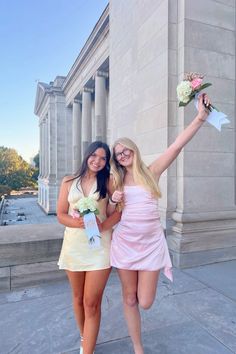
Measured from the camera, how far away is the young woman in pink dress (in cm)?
243

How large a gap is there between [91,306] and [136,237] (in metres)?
0.70

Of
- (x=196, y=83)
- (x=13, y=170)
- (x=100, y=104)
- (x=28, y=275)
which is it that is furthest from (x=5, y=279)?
(x=13, y=170)

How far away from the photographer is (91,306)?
2410mm

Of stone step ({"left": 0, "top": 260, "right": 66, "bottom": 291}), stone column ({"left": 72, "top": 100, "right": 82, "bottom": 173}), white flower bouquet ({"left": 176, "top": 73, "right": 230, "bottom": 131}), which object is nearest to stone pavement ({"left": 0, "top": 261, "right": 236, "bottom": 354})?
stone step ({"left": 0, "top": 260, "right": 66, "bottom": 291})

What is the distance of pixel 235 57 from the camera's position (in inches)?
219

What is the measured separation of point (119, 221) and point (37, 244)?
2286 millimetres

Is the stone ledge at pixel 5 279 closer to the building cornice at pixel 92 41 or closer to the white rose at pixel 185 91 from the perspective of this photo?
the white rose at pixel 185 91

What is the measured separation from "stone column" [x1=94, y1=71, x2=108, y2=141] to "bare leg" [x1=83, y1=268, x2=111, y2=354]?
1653cm

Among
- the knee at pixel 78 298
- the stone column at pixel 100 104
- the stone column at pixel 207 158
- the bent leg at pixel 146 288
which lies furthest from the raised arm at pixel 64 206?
the stone column at pixel 100 104

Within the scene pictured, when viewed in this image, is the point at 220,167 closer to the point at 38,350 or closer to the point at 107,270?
the point at 107,270

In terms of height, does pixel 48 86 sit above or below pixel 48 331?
above

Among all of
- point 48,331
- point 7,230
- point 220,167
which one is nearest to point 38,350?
point 48,331

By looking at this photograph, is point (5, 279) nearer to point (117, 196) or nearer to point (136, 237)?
point (136, 237)

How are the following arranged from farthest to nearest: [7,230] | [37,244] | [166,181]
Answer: [166,181] → [7,230] → [37,244]
